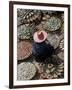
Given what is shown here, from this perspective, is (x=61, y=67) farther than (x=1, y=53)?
Yes

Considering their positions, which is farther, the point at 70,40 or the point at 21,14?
the point at 70,40

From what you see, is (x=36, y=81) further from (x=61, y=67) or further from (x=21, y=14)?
(x=21, y=14)

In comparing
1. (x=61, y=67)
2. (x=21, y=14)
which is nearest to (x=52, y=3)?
(x=21, y=14)

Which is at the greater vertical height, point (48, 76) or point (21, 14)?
point (21, 14)

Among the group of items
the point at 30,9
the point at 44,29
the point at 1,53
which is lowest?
the point at 1,53

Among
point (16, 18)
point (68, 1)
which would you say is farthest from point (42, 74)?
point (68, 1)

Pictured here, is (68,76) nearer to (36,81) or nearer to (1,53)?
(36,81)

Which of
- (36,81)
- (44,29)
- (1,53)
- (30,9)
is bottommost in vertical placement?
(36,81)

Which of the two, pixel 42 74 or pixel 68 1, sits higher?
pixel 68 1
